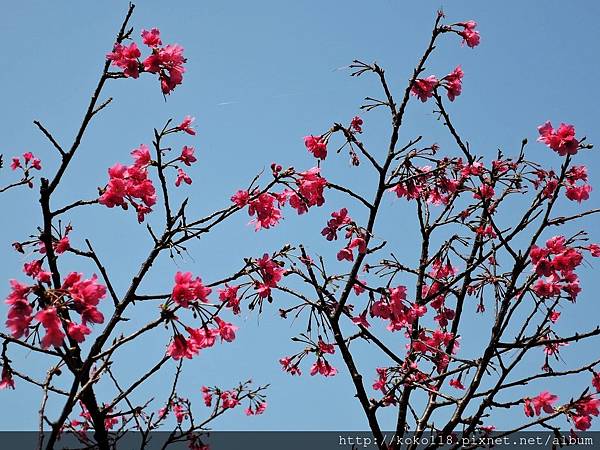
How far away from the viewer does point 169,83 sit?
3.56 metres

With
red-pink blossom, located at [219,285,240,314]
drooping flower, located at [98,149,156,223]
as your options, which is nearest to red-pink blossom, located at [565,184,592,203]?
red-pink blossom, located at [219,285,240,314]

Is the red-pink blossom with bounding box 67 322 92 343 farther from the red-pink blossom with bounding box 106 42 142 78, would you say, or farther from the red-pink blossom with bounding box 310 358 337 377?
the red-pink blossom with bounding box 310 358 337 377

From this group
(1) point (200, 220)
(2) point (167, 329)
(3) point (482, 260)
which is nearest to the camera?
(2) point (167, 329)

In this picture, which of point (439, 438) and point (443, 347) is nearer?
point (439, 438)

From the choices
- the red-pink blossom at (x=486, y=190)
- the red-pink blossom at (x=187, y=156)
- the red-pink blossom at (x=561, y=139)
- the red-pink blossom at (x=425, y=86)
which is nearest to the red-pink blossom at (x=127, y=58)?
the red-pink blossom at (x=187, y=156)

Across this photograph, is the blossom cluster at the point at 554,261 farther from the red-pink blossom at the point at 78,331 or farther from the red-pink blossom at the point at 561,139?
the red-pink blossom at the point at 78,331

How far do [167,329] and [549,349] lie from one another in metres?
3.88

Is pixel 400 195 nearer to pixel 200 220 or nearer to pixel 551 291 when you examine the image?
pixel 551 291

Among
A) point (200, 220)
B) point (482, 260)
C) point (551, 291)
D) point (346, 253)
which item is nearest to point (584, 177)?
point (482, 260)

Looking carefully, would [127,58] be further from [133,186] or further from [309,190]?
[309,190]

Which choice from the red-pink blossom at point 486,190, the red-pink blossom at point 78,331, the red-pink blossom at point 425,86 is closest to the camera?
the red-pink blossom at point 78,331

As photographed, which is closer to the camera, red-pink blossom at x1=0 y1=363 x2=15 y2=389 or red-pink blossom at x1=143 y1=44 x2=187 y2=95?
red-pink blossom at x1=0 y1=363 x2=15 y2=389

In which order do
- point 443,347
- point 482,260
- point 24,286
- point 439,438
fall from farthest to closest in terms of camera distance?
point 443,347 → point 482,260 → point 439,438 → point 24,286

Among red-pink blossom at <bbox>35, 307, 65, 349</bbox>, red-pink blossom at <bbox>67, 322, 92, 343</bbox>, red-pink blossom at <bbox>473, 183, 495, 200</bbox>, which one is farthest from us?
red-pink blossom at <bbox>473, 183, 495, 200</bbox>
